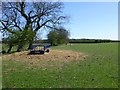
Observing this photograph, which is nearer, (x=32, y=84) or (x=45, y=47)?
(x=32, y=84)

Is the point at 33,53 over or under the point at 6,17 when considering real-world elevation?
under

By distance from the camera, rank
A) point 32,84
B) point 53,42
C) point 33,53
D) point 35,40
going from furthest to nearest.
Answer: point 53,42
point 35,40
point 33,53
point 32,84

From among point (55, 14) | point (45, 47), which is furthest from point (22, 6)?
point (45, 47)

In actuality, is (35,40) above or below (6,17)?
below

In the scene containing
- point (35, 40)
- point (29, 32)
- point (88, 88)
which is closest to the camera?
point (88, 88)

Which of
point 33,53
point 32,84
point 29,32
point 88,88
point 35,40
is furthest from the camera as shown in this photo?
point 35,40

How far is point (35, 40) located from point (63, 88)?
35306 mm

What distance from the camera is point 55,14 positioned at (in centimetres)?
4956

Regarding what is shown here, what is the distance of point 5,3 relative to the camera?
46.6 m

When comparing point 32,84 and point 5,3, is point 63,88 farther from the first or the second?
point 5,3

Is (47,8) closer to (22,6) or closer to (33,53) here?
(22,6)

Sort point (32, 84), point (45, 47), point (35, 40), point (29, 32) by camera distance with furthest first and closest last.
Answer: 1. point (35, 40)
2. point (29, 32)
3. point (45, 47)
4. point (32, 84)

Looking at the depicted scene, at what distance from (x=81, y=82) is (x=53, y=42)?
57987 mm

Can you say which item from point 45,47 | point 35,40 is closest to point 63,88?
point 45,47
